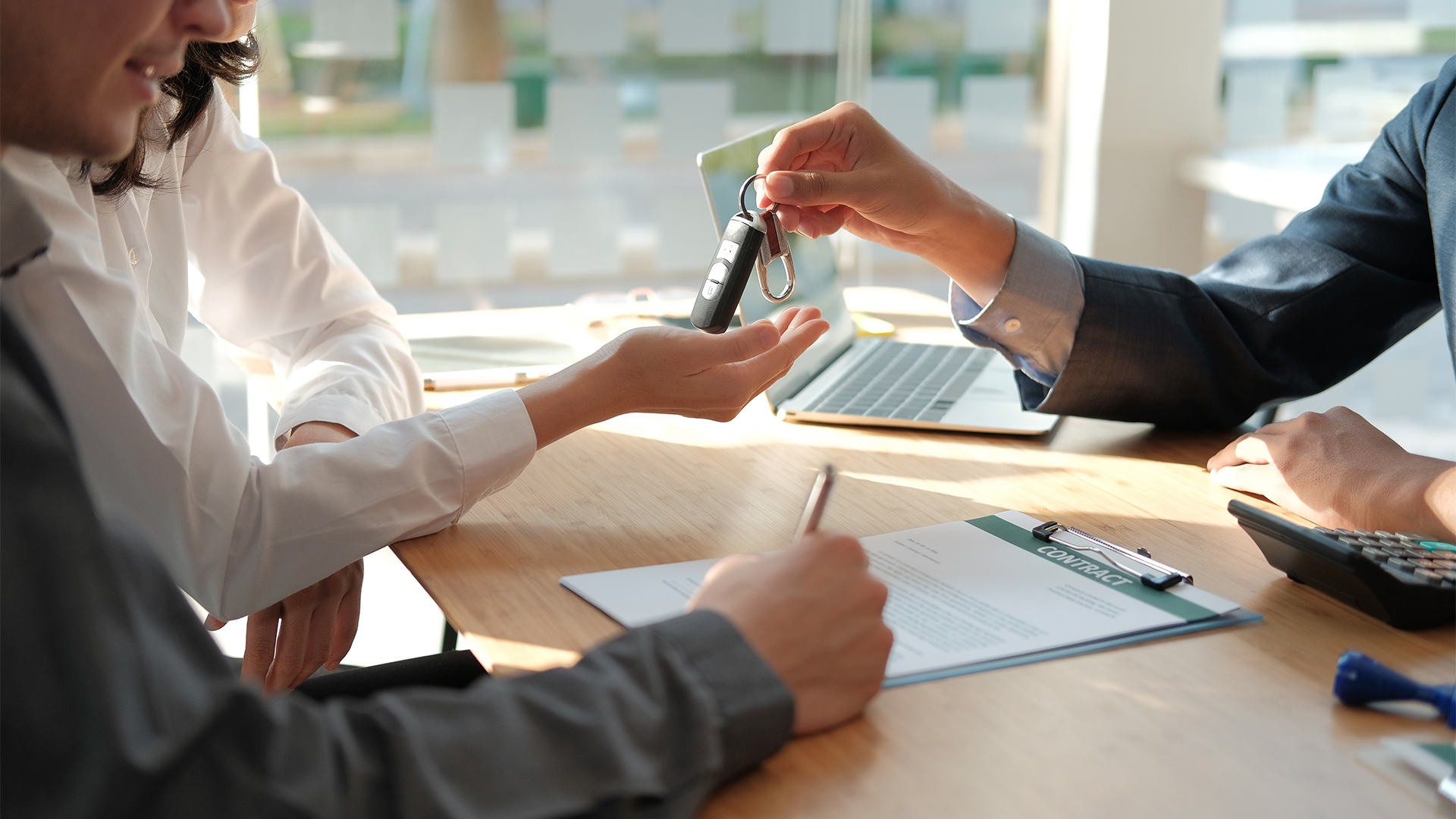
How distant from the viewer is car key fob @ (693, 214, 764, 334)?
1.02 m

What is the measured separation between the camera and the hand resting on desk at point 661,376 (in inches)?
37.4

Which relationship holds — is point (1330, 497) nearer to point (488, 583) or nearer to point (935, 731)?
point (935, 731)

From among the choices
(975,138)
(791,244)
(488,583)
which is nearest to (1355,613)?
(488,583)

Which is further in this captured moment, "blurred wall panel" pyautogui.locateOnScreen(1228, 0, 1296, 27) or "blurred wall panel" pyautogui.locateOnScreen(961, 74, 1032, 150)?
"blurred wall panel" pyautogui.locateOnScreen(961, 74, 1032, 150)

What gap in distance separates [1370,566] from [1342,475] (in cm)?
21

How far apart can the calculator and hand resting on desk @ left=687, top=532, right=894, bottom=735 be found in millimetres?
289

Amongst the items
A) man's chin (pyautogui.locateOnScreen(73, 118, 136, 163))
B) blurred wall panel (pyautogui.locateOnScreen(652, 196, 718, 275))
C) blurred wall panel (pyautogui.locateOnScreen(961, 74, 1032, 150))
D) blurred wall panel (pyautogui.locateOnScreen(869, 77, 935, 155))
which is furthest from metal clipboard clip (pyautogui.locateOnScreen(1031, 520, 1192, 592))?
blurred wall panel (pyautogui.locateOnScreen(961, 74, 1032, 150))

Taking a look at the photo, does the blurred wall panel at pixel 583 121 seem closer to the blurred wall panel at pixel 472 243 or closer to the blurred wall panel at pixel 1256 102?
the blurred wall panel at pixel 472 243

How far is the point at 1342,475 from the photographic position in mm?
914

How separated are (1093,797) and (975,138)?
8.05ft

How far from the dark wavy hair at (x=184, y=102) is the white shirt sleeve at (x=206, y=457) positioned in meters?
0.08

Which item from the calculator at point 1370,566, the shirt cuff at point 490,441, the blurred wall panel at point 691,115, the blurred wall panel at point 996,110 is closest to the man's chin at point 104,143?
the shirt cuff at point 490,441

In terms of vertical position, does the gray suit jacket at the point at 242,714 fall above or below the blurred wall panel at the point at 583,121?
below

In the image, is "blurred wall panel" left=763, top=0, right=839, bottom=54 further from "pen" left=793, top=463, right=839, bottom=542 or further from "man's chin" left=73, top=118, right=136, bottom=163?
"pen" left=793, top=463, right=839, bottom=542
